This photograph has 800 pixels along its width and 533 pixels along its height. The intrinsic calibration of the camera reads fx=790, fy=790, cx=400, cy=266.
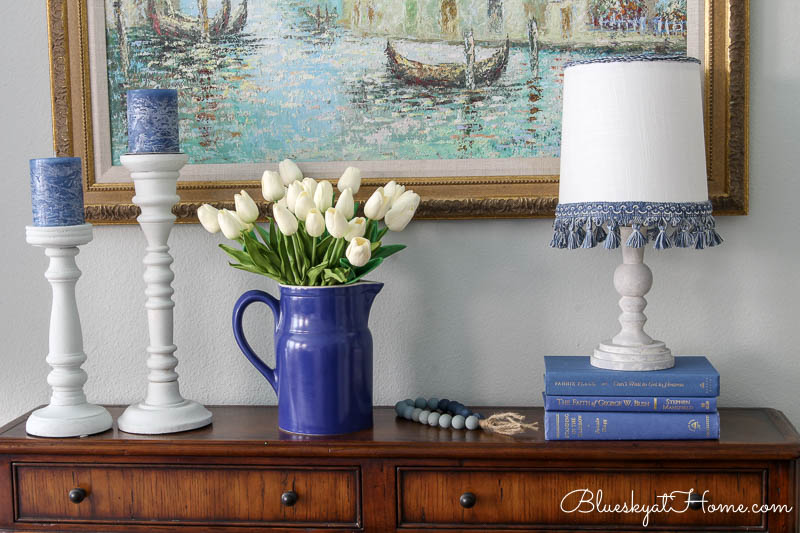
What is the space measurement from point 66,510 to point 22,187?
721 millimetres

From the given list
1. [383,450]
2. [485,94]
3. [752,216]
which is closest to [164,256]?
[383,450]

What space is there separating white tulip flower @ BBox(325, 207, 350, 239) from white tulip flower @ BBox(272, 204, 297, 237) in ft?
0.20

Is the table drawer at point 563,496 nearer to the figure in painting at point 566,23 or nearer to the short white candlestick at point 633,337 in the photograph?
the short white candlestick at point 633,337

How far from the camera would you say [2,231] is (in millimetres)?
1748

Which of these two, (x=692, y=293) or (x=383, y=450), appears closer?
(x=383, y=450)

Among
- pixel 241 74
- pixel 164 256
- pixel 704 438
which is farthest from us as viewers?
pixel 241 74

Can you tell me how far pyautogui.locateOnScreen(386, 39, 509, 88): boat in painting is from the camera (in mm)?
1600

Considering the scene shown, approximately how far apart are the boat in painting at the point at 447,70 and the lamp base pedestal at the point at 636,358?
0.59 meters

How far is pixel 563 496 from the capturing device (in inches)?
52.9

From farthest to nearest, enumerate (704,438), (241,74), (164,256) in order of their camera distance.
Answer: (241,74) → (164,256) → (704,438)

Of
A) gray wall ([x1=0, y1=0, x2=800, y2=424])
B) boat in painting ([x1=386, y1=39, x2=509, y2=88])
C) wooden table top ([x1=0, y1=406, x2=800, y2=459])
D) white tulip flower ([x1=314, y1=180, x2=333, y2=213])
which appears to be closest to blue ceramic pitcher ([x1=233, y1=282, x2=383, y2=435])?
wooden table top ([x1=0, y1=406, x2=800, y2=459])

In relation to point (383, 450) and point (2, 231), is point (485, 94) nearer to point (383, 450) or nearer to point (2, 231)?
point (383, 450)

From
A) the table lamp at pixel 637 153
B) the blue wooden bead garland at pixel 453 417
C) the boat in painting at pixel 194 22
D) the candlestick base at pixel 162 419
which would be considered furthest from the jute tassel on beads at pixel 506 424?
the boat in painting at pixel 194 22

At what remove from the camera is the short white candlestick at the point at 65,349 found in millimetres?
1455
